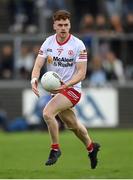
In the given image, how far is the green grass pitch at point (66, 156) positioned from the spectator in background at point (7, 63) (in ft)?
7.07

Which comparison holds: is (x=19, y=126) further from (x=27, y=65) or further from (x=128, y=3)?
(x=128, y=3)

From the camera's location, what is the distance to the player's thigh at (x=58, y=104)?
521 inches

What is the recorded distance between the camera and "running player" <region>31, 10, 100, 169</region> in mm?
13211

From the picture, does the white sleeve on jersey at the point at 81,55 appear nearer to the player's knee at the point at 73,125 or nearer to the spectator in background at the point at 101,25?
the player's knee at the point at 73,125

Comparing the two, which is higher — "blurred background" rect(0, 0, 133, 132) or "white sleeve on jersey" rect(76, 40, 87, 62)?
"white sleeve on jersey" rect(76, 40, 87, 62)

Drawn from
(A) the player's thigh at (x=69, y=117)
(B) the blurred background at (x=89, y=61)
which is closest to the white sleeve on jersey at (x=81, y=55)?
(A) the player's thigh at (x=69, y=117)

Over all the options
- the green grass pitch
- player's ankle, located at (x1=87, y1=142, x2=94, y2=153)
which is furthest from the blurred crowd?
player's ankle, located at (x1=87, y1=142, x2=94, y2=153)

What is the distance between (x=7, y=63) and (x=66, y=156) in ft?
28.3

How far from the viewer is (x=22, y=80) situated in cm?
2634

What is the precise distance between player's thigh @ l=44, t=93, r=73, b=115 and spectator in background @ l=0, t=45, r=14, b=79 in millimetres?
12713

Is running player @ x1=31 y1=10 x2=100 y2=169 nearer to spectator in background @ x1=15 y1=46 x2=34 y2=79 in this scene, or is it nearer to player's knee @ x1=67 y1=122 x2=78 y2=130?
player's knee @ x1=67 y1=122 x2=78 y2=130

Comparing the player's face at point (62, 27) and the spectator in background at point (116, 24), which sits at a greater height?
the player's face at point (62, 27)

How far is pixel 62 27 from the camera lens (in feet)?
43.3

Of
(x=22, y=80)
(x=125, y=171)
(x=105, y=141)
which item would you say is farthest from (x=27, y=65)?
(x=125, y=171)
